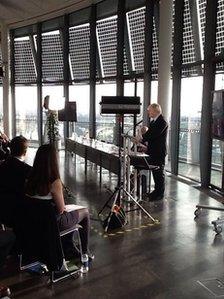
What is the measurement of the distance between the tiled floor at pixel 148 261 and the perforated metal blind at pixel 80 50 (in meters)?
5.91

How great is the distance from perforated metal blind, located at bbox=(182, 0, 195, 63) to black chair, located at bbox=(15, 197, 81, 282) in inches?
207

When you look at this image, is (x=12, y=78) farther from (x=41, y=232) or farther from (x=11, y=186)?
(x=41, y=232)

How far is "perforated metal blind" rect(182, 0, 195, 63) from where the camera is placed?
7.13 m

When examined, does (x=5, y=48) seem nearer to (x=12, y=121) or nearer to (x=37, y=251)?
(x=12, y=121)

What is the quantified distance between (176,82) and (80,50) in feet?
13.5

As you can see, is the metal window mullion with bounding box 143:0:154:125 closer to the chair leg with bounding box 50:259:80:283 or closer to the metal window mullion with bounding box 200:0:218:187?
the metal window mullion with bounding box 200:0:218:187

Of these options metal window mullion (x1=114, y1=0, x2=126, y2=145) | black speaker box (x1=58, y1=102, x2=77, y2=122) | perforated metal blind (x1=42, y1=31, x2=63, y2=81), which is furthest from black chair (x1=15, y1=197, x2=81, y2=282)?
perforated metal blind (x1=42, y1=31, x2=63, y2=81)

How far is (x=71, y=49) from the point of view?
10.8 metres

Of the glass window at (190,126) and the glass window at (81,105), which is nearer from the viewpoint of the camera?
the glass window at (190,126)

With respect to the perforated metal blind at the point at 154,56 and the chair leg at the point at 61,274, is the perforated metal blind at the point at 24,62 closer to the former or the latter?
the perforated metal blind at the point at 154,56

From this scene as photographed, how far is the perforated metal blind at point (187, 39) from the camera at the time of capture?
23.4 feet

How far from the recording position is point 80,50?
10523 millimetres

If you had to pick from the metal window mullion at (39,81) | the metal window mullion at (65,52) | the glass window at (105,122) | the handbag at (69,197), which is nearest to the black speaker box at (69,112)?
the glass window at (105,122)

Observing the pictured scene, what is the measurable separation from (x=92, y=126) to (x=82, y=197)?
4.78m
